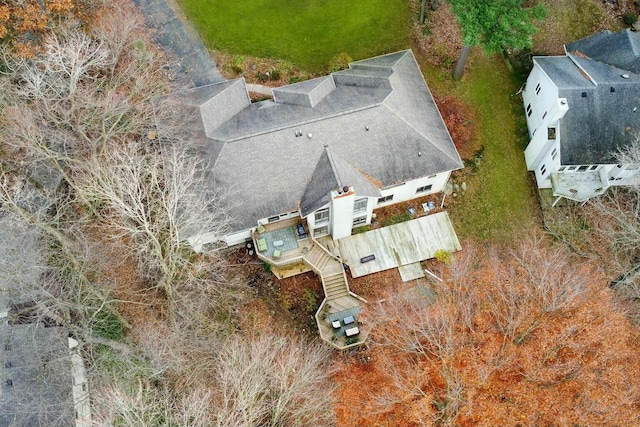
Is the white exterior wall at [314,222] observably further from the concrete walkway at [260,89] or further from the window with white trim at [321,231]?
the concrete walkway at [260,89]

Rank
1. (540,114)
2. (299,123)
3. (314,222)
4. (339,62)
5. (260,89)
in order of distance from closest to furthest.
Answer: (299,123), (314,222), (540,114), (260,89), (339,62)

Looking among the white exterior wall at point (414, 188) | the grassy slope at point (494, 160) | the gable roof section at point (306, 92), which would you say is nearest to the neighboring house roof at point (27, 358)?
the gable roof section at point (306, 92)

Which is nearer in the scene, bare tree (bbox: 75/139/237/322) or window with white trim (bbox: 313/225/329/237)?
bare tree (bbox: 75/139/237/322)

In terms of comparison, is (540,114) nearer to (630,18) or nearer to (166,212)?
(630,18)

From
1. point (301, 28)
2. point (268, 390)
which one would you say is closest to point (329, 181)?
point (268, 390)

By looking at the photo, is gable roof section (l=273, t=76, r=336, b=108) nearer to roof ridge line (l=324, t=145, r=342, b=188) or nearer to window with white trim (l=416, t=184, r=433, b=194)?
roof ridge line (l=324, t=145, r=342, b=188)

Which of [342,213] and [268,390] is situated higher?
[342,213]

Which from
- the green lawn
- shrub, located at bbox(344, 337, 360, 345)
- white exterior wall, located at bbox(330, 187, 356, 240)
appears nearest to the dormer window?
white exterior wall, located at bbox(330, 187, 356, 240)
